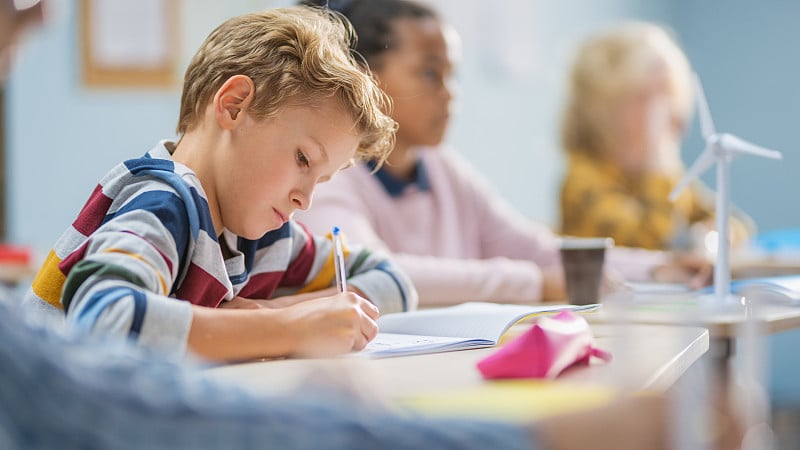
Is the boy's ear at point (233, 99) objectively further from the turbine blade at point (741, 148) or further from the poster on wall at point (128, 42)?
the poster on wall at point (128, 42)

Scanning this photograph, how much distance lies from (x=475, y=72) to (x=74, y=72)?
1.58 metres

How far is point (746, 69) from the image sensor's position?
15.4ft

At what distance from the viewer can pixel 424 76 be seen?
1.65 m

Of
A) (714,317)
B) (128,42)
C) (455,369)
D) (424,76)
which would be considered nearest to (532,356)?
(455,369)

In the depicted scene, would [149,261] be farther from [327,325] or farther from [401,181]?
[401,181]

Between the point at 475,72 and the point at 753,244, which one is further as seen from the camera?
the point at 475,72

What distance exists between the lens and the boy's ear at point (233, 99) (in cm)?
89

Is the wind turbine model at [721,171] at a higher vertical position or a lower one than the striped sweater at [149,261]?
lower

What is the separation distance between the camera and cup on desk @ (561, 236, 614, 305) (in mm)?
1412

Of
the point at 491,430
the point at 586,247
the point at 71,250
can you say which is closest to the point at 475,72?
the point at 586,247

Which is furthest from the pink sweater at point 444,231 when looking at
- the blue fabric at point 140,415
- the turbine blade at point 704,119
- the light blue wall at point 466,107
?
the light blue wall at point 466,107

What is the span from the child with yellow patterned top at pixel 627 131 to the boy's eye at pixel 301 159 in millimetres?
1996

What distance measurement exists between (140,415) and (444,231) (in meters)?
1.47

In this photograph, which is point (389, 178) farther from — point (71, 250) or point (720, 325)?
point (71, 250)
